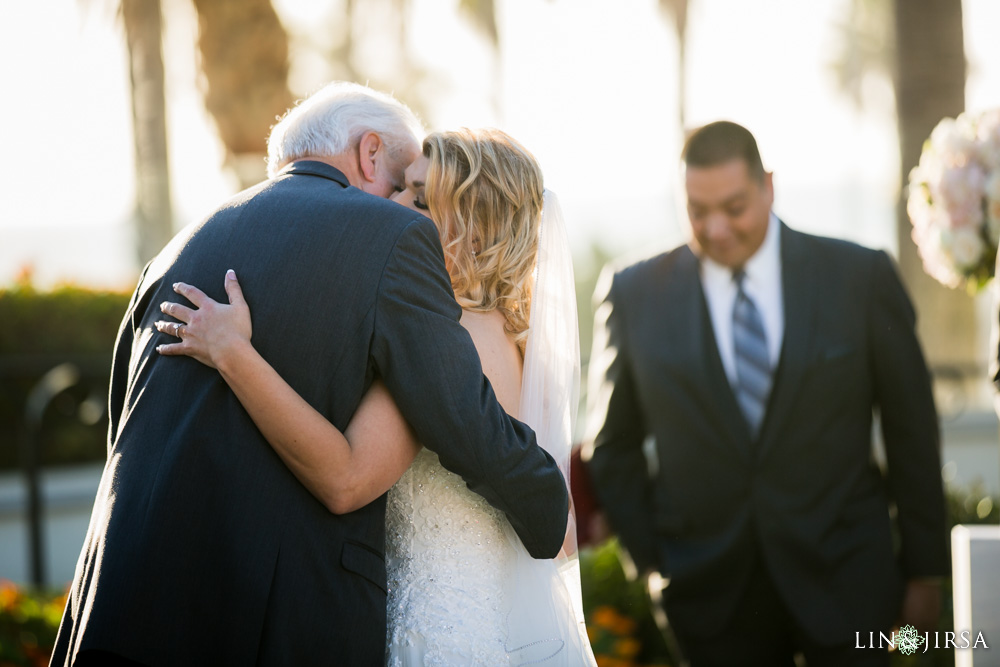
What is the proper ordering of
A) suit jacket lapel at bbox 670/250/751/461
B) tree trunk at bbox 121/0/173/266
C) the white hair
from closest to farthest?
the white hair, suit jacket lapel at bbox 670/250/751/461, tree trunk at bbox 121/0/173/266

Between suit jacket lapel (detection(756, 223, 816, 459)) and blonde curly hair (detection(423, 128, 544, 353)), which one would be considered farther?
suit jacket lapel (detection(756, 223, 816, 459))

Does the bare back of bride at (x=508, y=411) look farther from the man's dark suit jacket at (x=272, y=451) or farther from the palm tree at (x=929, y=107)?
the palm tree at (x=929, y=107)

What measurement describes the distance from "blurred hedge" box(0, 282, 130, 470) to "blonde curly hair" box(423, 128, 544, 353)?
342 inches

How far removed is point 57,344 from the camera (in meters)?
11.0

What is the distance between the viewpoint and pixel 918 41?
862cm

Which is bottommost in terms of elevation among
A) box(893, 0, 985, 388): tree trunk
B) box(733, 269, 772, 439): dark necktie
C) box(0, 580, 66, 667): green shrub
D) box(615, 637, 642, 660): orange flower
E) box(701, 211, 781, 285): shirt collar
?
box(615, 637, 642, 660): orange flower

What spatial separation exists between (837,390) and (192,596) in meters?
2.22

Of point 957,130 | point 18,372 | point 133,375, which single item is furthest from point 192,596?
point 18,372

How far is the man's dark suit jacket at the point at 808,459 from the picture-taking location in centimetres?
336

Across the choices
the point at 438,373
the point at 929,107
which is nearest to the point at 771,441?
the point at 438,373

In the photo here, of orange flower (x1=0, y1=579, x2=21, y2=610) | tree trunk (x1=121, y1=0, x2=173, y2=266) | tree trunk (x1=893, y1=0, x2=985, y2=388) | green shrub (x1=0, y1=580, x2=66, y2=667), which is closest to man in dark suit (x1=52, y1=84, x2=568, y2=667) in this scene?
green shrub (x1=0, y1=580, x2=66, y2=667)

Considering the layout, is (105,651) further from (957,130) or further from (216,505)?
(957,130)

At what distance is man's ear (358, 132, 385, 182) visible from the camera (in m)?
2.70

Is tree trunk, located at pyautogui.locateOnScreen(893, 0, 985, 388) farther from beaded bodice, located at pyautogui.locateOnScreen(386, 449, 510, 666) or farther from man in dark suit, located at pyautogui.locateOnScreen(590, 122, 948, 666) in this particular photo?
beaded bodice, located at pyautogui.locateOnScreen(386, 449, 510, 666)
